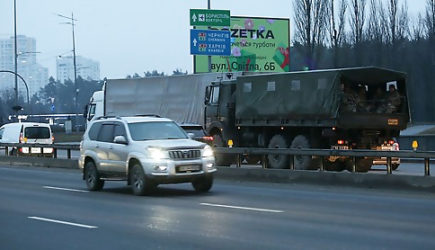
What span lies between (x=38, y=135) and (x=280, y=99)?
1593cm

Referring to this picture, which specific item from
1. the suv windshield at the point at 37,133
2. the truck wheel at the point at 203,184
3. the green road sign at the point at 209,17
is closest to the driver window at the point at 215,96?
the green road sign at the point at 209,17

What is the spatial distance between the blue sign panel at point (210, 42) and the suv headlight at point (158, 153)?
20677mm

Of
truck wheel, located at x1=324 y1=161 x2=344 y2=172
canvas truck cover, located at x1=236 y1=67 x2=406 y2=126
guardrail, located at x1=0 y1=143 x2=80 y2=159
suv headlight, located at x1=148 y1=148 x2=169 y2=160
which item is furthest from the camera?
guardrail, located at x1=0 y1=143 x2=80 y2=159

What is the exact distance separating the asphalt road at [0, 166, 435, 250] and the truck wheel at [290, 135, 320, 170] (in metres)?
3.98

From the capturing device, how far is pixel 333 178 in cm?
1938

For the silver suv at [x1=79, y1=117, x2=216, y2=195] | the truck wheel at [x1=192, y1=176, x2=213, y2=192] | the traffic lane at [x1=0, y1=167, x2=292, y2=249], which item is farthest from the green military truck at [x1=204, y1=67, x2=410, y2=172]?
the traffic lane at [x1=0, y1=167, x2=292, y2=249]

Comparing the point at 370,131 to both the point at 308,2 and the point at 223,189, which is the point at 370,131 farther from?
the point at 308,2

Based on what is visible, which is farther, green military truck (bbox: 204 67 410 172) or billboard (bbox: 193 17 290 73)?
billboard (bbox: 193 17 290 73)

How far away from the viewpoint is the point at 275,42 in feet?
161

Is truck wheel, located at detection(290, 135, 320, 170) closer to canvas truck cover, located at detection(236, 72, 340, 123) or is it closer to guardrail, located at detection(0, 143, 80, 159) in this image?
canvas truck cover, located at detection(236, 72, 340, 123)

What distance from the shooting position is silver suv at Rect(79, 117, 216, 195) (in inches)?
689

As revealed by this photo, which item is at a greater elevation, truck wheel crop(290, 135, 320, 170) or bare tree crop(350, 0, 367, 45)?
bare tree crop(350, 0, 367, 45)

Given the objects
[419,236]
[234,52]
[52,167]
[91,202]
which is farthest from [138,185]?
[234,52]

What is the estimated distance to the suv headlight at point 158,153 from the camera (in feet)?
57.4
